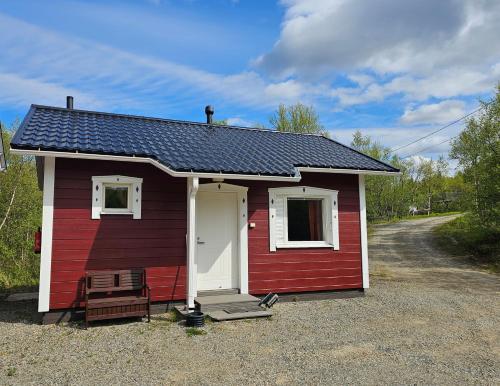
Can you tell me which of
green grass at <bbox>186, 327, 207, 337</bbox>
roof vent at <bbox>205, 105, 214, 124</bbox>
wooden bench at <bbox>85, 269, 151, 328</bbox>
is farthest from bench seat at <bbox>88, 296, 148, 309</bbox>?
roof vent at <bbox>205, 105, 214, 124</bbox>

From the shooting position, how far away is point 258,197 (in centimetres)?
799

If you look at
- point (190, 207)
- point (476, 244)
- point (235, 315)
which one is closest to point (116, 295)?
point (190, 207)

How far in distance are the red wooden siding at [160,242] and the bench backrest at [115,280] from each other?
17cm

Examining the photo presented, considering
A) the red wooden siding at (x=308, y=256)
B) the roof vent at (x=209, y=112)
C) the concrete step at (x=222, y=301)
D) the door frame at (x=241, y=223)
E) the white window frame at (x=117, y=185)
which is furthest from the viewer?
the roof vent at (x=209, y=112)

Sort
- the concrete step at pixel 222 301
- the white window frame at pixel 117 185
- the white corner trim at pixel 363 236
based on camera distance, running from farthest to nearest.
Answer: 1. the white corner trim at pixel 363 236
2. the concrete step at pixel 222 301
3. the white window frame at pixel 117 185

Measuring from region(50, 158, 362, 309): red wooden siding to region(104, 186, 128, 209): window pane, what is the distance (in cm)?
24

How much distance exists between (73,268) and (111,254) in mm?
613

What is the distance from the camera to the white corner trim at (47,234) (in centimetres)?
630

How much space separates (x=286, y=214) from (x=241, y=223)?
0.98 metres

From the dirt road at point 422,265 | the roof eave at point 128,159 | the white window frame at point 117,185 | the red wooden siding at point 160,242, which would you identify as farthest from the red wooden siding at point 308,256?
the dirt road at point 422,265

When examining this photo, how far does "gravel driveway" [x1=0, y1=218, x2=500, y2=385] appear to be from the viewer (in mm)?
4176

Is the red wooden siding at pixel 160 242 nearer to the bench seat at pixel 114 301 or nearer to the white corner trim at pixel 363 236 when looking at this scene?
the white corner trim at pixel 363 236

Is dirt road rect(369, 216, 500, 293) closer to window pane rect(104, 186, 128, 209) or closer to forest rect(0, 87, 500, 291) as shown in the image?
forest rect(0, 87, 500, 291)

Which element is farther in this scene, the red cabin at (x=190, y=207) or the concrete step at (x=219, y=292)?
the concrete step at (x=219, y=292)
